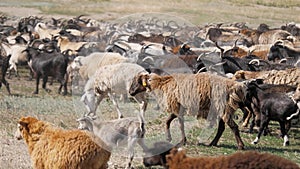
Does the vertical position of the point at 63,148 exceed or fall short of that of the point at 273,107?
it exceeds it

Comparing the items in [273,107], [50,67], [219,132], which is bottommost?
[50,67]

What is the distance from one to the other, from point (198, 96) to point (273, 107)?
5.33ft

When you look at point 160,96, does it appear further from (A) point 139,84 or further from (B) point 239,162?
(B) point 239,162

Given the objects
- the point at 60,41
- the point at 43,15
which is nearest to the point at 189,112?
the point at 60,41

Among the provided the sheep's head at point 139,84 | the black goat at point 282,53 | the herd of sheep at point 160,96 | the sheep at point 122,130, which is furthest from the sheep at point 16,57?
the sheep at point 122,130

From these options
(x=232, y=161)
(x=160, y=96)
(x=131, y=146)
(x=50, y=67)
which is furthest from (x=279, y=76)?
(x=50, y=67)

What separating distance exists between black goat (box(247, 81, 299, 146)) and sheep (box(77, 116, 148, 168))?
3.40 meters

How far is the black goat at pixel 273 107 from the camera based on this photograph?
11.7m

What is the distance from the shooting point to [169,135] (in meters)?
11.4

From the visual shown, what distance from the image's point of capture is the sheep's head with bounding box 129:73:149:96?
456 inches

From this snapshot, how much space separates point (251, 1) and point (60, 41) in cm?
3126

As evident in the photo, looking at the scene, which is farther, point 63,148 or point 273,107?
point 273,107

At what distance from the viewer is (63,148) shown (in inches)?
323

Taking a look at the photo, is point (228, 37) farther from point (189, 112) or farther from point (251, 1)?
point (251, 1)
